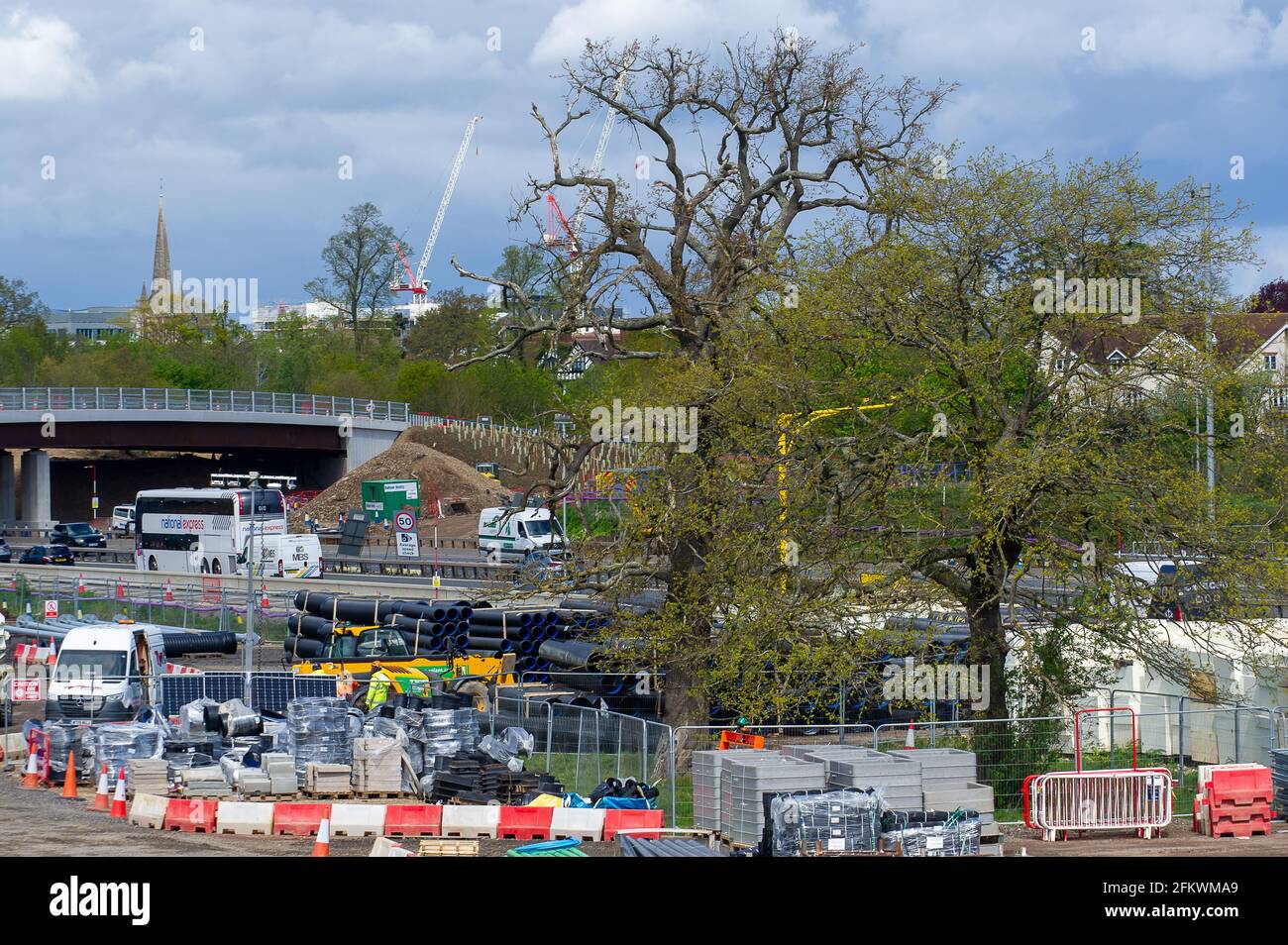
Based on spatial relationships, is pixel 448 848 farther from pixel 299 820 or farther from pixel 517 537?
pixel 517 537

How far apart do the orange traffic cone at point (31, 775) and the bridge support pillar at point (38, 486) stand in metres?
73.5

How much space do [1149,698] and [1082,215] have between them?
32.9 feet

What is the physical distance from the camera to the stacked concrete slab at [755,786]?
63.2ft

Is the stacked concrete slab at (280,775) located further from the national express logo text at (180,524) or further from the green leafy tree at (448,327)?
the green leafy tree at (448,327)

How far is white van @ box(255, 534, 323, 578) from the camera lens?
63.8 m

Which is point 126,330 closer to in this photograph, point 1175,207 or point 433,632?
point 433,632

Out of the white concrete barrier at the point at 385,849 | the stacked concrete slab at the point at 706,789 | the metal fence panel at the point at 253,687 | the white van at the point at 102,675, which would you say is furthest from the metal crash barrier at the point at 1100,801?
the white van at the point at 102,675

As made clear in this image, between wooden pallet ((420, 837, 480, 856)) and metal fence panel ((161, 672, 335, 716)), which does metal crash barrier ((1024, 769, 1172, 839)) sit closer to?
wooden pallet ((420, 837, 480, 856))

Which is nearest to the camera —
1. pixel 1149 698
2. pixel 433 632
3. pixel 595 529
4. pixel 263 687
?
pixel 1149 698

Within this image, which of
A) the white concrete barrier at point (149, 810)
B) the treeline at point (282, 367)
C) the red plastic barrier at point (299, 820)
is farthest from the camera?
the treeline at point (282, 367)

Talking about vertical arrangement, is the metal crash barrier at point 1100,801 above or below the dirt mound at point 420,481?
below

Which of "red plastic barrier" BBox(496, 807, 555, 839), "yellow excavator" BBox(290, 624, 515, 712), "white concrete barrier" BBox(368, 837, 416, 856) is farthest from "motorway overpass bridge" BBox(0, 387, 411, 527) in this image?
"white concrete barrier" BBox(368, 837, 416, 856)
